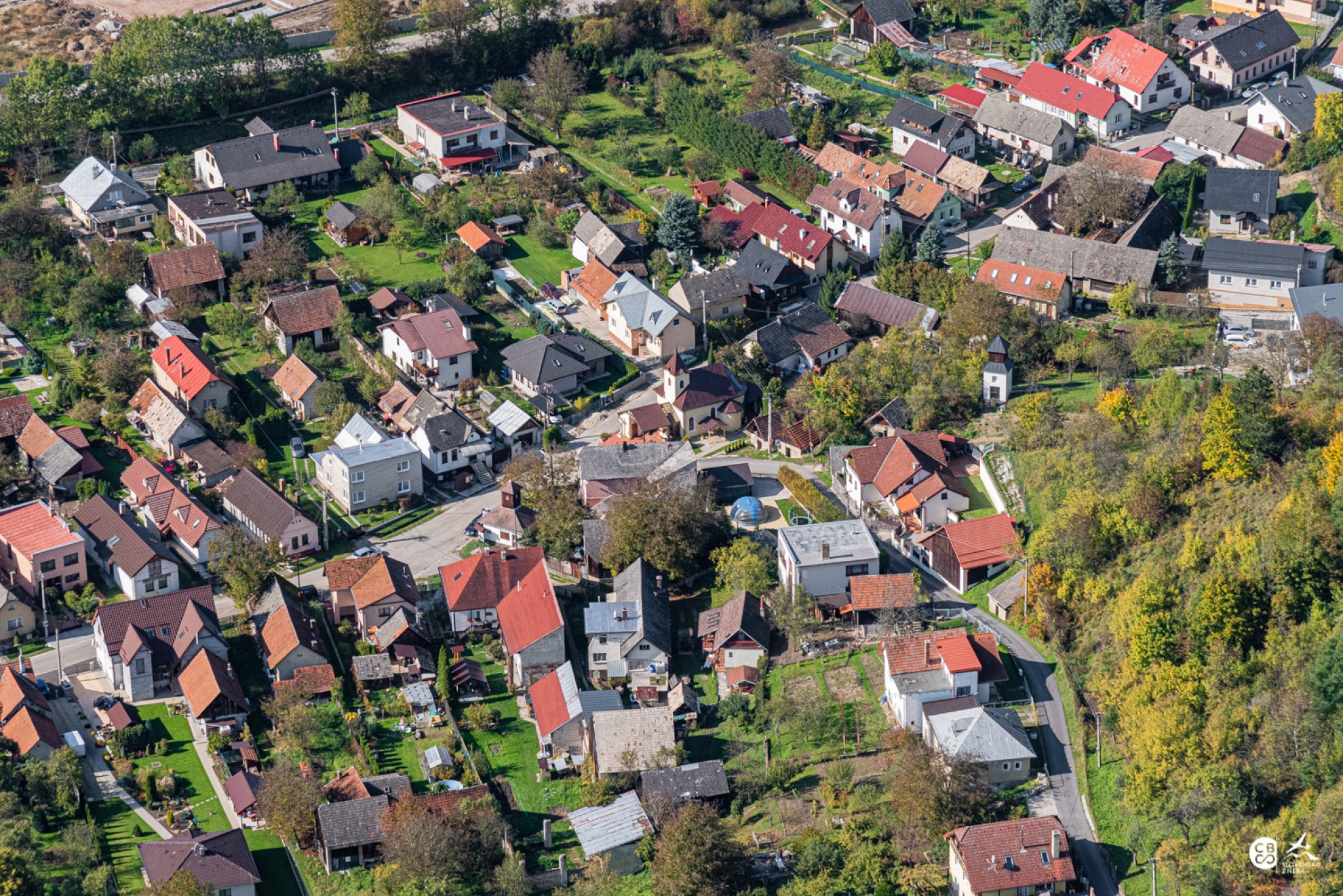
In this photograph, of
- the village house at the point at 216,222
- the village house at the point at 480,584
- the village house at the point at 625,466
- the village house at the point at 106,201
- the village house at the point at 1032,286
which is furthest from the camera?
the village house at the point at 106,201

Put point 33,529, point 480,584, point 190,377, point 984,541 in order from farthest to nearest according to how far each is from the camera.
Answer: point 190,377 < point 33,529 < point 480,584 < point 984,541

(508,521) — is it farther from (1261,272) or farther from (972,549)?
(1261,272)

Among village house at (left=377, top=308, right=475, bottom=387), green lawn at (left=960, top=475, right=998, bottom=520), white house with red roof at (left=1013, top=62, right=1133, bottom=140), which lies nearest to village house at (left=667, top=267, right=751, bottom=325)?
village house at (left=377, top=308, right=475, bottom=387)

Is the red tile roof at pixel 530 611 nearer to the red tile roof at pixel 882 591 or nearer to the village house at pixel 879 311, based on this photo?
the red tile roof at pixel 882 591

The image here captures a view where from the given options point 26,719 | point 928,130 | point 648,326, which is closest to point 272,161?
point 648,326

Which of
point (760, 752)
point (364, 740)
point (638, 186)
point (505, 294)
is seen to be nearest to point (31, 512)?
point (364, 740)

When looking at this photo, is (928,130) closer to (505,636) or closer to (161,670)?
(505,636)

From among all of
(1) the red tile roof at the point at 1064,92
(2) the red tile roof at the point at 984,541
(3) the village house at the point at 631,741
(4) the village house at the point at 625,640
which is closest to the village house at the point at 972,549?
(2) the red tile roof at the point at 984,541
